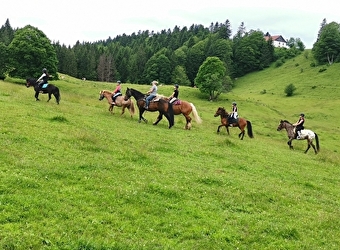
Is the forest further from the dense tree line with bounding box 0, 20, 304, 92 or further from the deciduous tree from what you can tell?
the deciduous tree

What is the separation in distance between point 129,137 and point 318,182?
11309mm

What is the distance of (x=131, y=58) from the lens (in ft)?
430

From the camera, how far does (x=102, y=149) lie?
1645cm

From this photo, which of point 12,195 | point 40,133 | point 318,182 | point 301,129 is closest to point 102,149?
point 40,133

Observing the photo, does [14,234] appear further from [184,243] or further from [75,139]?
[75,139]

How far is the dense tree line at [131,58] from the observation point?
2537 inches

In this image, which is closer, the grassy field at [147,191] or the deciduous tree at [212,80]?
the grassy field at [147,191]

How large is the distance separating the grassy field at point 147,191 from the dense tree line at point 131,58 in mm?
46421

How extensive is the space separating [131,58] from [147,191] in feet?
405

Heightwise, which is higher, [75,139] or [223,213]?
[75,139]

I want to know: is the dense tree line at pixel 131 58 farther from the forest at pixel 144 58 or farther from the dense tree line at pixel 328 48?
the dense tree line at pixel 328 48

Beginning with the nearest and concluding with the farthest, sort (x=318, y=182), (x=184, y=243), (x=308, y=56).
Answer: (x=184, y=243) → (x=318, y=182) → (x=308, y=56)

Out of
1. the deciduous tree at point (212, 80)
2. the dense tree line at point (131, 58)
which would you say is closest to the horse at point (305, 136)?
the deciduous tree at point (212, 80)

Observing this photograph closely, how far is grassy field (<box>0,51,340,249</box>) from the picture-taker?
923 cm
